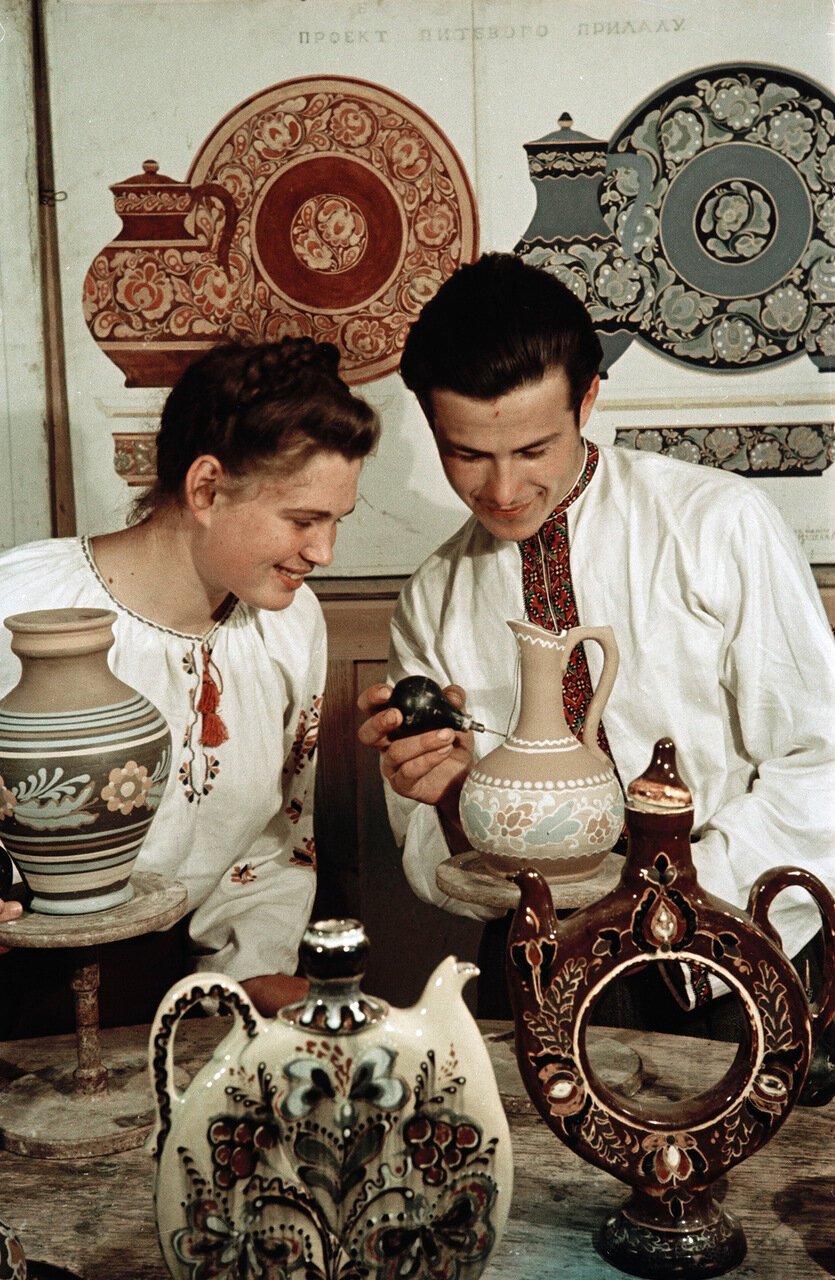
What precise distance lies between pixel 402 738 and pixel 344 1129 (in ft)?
2.79

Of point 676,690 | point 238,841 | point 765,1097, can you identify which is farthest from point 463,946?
point 765,1097

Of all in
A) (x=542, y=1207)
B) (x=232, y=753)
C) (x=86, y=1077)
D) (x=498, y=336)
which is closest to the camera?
(x=542, y=1207)

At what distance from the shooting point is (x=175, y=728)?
212 cm

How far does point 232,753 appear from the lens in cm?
218

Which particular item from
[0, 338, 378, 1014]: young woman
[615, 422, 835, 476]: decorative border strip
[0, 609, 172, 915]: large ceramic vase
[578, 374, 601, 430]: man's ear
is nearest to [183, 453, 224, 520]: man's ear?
[0, 338, 378, 1014]: young woman

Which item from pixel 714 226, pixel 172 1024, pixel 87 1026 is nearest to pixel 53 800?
pixel 87 1026

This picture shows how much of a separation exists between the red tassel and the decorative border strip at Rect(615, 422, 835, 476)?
3.53 feet

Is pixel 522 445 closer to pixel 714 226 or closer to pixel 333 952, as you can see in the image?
pixel 714 226

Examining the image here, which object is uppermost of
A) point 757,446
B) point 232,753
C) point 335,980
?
point 757,446

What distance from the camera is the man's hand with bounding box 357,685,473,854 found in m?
1.80

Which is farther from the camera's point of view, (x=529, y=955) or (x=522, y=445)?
(x=522, y=445)

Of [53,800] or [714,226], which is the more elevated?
[714,226]

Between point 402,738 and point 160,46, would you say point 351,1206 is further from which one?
point 160,46

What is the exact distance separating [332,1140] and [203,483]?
1.20 meters
